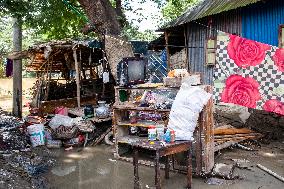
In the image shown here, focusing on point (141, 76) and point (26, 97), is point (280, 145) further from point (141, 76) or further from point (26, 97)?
point (26, 97)

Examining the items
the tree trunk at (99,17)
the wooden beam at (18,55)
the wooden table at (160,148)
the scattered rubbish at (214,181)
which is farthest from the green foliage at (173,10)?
the wooden table at (160,148)

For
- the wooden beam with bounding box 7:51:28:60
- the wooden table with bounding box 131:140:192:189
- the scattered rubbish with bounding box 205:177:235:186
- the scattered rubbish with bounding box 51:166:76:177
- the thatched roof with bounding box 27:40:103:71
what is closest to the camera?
the wooden table with bounding box 131:140:192:189

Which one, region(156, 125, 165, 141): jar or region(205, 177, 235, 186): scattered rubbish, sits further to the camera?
region(205, 177, 235, 186): scattered rubbish

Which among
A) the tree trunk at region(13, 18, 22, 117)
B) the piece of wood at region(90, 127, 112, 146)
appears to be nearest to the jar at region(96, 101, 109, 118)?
the piece of wood at region(90, 127, 112, 146)

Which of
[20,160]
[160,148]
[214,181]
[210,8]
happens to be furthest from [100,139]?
[210,8]

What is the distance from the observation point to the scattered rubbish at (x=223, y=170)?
652 cm

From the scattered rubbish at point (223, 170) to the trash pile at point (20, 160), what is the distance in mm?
3424

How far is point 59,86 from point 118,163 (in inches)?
337

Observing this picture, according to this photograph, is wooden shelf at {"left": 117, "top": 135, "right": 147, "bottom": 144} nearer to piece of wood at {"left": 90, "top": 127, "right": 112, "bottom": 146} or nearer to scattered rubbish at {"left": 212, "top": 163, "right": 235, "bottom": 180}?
piece of wood at {"left": 90, "top": 127, "right": 112, "bottom": 146}

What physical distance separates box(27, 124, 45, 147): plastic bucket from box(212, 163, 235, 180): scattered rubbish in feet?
16.8

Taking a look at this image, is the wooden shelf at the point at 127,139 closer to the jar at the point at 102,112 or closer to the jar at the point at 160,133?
the jar at the point at 160,133

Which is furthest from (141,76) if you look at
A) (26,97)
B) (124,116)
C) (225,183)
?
(26,97)

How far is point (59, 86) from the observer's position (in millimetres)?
15625

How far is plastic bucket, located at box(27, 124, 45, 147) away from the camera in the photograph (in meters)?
9.45
